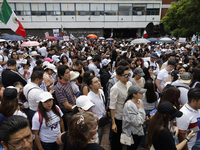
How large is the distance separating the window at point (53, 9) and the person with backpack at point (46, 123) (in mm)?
32031

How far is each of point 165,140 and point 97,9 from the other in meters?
32.4

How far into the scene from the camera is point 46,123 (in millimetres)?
2324

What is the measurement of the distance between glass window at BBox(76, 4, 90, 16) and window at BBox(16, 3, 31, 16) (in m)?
9.98

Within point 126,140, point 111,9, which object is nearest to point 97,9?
point 111,9

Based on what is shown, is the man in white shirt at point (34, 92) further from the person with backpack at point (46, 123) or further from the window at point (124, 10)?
the window at point (124, 10)

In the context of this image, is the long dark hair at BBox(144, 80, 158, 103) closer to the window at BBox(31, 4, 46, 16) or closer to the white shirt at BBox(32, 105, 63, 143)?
the white shirt at BBox(32, 105, 63, 143)

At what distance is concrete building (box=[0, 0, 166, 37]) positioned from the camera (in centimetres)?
2983

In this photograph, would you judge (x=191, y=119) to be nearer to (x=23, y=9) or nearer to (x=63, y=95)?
(x=63, y=95)

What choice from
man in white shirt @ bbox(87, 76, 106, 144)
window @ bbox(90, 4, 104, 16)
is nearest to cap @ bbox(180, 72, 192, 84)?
man in white shirt @ bbox(87, 76, 106, 144)

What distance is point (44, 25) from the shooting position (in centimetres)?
3083

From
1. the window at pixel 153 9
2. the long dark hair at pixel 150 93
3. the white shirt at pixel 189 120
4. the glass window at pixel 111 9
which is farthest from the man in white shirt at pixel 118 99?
the window at pixel 153 9

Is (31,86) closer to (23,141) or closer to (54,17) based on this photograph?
(23,141)

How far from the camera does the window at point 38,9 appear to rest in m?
29.7

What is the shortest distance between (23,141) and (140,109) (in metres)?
2.00
